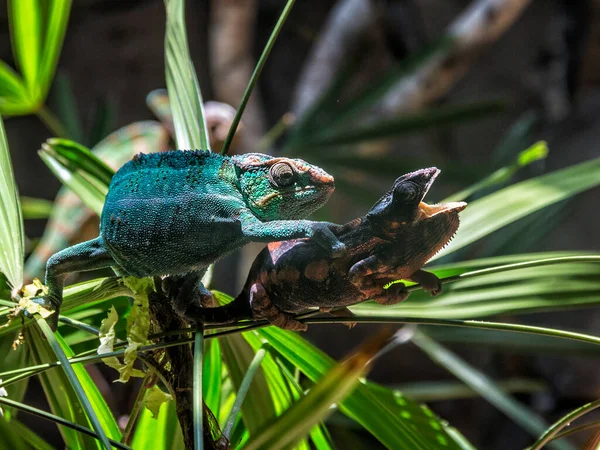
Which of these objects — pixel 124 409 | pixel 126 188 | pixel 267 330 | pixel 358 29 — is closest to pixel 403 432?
pixel 267 330

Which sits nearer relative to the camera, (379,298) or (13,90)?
(379,298)

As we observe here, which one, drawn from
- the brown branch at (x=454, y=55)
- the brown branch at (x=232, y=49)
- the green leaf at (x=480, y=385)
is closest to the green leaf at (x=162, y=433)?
the green leaf at (x=480, y=385)

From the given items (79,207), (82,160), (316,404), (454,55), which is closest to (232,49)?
(454,55)

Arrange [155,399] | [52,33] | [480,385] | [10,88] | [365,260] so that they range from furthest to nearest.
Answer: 1. [480,385]
2. [10,88]
3. [52,33]
4. [155,399]
5. [365,260]

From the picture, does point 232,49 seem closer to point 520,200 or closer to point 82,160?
point 82,160

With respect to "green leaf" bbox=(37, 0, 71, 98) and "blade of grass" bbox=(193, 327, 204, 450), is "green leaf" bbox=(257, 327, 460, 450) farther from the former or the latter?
"green leaf" bbox=(37, 0, 71, 98)

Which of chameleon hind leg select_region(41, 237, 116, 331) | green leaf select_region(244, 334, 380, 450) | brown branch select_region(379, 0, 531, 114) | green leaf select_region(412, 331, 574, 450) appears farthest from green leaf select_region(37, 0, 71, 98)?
brown branch select_region(379, 0, 531, 114)

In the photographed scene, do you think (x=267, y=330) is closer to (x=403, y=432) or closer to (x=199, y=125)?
(x=403, y=432)
